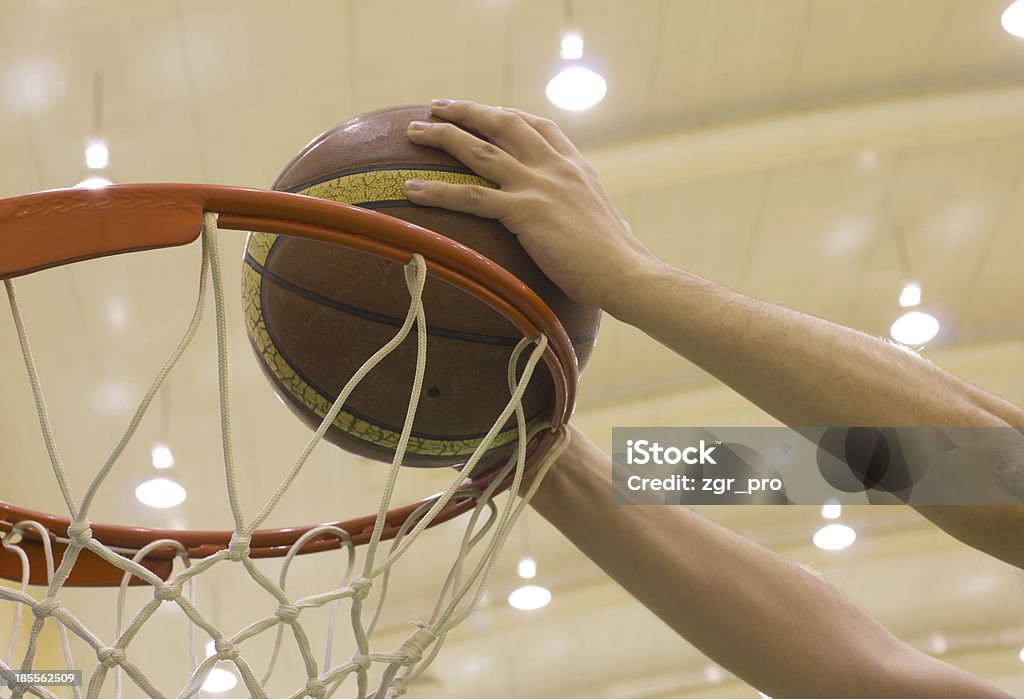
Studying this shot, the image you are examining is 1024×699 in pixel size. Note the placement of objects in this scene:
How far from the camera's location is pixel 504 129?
4.89 feet

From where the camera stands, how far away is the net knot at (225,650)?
1.23 meters

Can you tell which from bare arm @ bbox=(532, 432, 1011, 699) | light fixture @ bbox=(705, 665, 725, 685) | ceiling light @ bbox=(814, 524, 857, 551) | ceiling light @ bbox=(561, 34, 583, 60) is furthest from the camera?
light fixture @ bbox=(705, 665, 725, 685)

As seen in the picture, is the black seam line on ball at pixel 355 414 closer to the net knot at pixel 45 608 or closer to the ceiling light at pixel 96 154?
the net knot at pixel 45 608

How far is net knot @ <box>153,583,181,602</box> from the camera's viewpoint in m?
1.19

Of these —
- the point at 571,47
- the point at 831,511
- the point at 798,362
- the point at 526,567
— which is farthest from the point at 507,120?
the point at 831,511

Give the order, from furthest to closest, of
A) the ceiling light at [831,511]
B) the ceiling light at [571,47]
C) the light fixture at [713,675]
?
the light fixture at [713,675]
the ceiling light at [831,511]
the ceiling light at [571,47]

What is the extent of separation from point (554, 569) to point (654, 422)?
1817mm

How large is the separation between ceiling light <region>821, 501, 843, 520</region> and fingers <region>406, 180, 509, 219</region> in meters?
6.26

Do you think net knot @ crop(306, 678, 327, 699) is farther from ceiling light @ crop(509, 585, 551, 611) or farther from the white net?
ceiling light @ crop(509, 585, 551, 611)

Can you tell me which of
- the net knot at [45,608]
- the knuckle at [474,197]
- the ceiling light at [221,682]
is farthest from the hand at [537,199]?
the ceiling light at [221,682]

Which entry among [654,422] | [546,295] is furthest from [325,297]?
[654,422]

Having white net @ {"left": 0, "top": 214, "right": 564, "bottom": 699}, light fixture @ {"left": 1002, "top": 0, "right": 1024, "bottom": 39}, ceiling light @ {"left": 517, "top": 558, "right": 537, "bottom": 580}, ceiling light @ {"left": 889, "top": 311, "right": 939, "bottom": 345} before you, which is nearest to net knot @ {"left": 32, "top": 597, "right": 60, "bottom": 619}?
white net @ {"left": 0, "top": 214, "right": 564, "bottom": 699}

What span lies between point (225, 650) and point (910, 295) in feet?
16.6

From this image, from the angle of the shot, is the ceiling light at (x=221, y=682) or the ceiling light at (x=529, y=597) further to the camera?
the ceiling light at (x=529, y=597)
